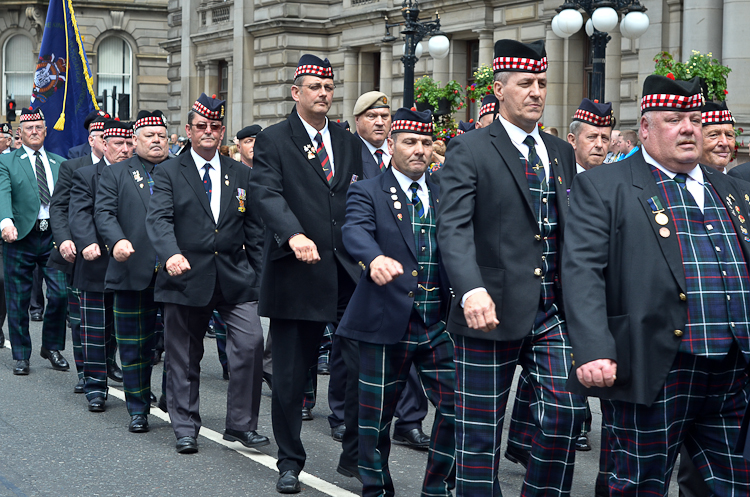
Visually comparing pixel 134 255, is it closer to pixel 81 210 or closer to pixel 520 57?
pixel 81 210

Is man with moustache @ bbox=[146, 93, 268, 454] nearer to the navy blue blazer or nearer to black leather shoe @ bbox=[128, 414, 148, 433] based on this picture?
black leather shoe @ bbox=[128, 414, 148, 433]

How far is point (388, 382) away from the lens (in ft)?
18.2

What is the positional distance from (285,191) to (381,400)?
1394 mm

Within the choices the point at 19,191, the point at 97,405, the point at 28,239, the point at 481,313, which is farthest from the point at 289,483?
the point at 19,191

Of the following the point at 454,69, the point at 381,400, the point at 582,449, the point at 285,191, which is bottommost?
the point at 582,449

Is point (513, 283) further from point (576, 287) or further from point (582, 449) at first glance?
point (582, 449)

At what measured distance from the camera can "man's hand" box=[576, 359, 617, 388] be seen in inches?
160

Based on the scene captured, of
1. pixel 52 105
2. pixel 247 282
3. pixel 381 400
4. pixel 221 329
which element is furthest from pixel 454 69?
pixel 381 400

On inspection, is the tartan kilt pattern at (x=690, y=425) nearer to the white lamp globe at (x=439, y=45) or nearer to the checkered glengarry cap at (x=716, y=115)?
the checkered glengarry cap at (x=716, y=115)

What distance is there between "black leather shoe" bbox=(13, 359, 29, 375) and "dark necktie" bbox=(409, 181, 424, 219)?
5470 mm

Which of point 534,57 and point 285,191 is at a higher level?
point 534,57

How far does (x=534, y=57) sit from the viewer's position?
4.87 meters

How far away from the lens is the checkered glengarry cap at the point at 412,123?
5902 mm

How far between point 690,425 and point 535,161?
1344 millimetres
